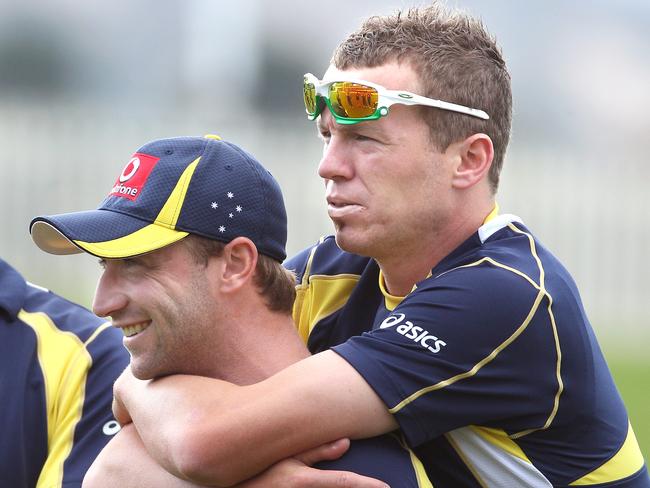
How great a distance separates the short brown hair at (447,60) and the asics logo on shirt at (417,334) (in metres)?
0.64

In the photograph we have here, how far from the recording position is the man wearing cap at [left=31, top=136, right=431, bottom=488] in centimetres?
322

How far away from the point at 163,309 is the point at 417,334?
700 millimetres

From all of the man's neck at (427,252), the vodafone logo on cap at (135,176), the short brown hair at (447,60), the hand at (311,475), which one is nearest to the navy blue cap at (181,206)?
the vodafone logo on cap at (135,176)

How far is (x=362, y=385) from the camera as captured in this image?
9.96ft

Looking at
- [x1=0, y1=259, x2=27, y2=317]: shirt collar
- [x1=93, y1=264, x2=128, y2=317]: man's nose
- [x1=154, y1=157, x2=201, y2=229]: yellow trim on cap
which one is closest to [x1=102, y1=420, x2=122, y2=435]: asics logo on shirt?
[x1=0, y1=259, x2=27, y2=317]: shirt collar

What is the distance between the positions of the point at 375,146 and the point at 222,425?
39.3 inches

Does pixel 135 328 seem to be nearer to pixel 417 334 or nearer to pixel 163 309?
pixel 163 309

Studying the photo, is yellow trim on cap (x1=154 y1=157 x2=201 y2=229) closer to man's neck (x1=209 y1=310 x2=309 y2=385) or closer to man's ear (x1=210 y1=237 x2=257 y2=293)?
man's ear (x1=210 y1=237 x2=257 y2=293)

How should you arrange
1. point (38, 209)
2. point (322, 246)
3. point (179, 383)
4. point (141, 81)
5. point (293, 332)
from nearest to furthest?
1. point (179, 383)
2. point (293, 332)
3. point (322, 246)
4. point (38, 209)
5. point (141, 81)

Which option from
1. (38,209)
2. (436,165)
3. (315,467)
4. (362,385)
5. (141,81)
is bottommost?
(38,209)

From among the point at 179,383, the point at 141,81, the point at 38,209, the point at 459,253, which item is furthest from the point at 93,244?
the point at 141,81

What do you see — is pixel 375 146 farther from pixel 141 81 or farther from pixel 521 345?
pixel 141 81

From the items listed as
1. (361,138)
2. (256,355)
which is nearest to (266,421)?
(256,355)

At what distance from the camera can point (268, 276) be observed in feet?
11.1
